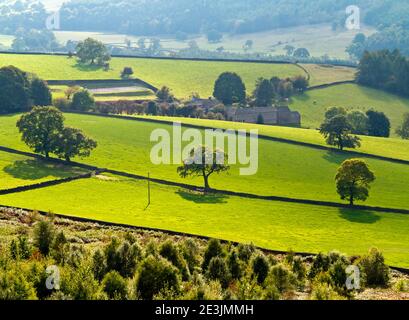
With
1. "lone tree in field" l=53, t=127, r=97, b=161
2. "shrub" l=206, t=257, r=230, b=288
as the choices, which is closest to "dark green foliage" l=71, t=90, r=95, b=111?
"lone tree in field" l=53, t=127, r=97, b=161

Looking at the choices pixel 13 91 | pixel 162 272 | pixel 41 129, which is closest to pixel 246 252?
pixel 162 272

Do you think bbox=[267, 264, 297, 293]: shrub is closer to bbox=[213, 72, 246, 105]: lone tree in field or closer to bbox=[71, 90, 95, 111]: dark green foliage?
bbox=[71, 90, 95, 111]: dark green foliage

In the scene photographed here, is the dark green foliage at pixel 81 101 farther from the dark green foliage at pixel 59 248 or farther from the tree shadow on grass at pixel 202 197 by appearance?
the dark green foliage at pixel 59 248

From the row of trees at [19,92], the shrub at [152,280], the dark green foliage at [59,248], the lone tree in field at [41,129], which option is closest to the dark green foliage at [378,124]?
the row of trees at [19,92]

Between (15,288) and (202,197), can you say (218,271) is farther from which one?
(202,197)
